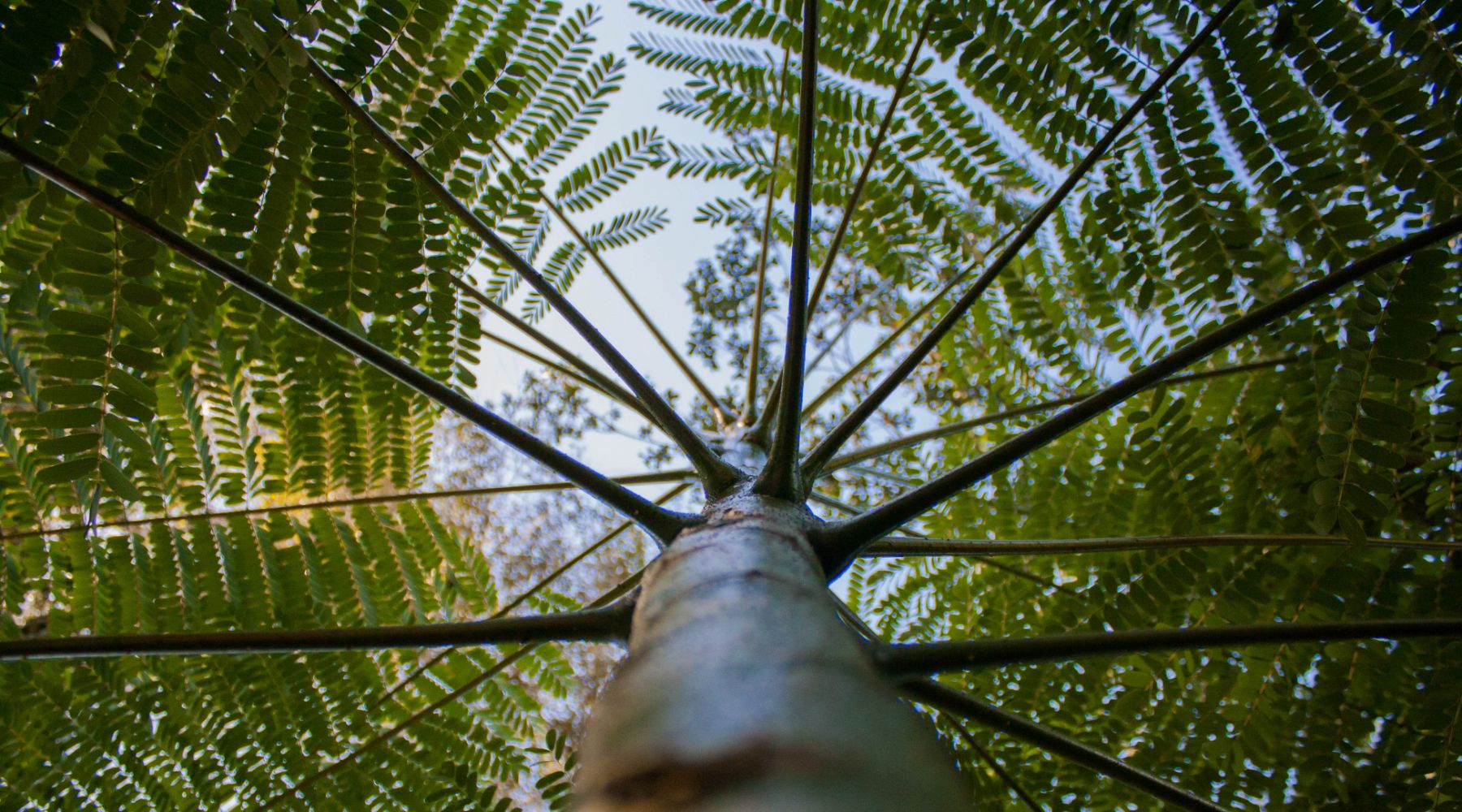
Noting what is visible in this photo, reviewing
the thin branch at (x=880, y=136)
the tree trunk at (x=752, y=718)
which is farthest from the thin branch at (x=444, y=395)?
the thin branch at (x=880, y=136)

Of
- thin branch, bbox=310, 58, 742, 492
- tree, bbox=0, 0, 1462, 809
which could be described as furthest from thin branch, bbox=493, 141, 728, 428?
thin branch, bbox=310, 58, 742, 492

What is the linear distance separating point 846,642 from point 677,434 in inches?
31.9

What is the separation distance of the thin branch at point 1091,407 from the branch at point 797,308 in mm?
158

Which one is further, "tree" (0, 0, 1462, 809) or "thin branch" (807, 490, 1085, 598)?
"thin branch" (807, 490, 1085, 598)

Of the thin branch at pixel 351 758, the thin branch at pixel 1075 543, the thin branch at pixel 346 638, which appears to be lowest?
the thin branch at pixel 351 758

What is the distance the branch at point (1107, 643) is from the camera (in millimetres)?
813

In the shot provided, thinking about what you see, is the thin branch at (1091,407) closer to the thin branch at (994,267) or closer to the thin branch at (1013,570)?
the thin branch at (994,267)

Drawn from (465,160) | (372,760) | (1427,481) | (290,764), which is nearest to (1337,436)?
(1427,481)

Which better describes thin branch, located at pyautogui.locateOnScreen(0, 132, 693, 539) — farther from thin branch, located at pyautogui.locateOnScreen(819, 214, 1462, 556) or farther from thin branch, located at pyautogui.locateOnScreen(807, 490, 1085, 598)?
thin branch, located at pyautogui.locateOnScreen(807, 490, 1085, 598)

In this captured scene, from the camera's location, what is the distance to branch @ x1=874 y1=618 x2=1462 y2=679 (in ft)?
2.67

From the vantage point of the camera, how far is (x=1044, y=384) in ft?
10.0

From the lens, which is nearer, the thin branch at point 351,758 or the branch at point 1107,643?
the branch at point 1107,643

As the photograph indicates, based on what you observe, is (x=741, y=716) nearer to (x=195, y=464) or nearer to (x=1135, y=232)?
(x=1135, y=232)

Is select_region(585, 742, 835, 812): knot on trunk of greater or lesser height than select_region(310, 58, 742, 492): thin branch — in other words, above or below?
below
